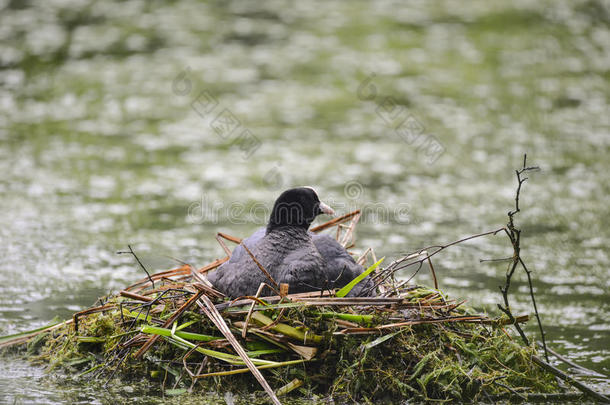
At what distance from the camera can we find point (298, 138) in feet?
37.5

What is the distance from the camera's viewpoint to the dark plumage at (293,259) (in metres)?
4.49

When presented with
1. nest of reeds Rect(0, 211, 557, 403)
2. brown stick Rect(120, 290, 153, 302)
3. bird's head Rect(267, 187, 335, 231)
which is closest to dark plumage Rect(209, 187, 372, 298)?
bird's head Rect(267, 187, 335, 231)

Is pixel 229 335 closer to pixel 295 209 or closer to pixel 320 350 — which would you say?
pixel 320 350

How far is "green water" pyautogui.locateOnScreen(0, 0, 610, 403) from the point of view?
696 centimetres

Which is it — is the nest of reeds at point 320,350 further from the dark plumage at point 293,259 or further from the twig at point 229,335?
the dark plumage at point 293,259

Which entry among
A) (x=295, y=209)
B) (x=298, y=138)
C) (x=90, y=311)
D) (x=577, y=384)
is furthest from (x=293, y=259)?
(x=298, y=138)

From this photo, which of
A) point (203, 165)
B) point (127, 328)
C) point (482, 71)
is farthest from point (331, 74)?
point (127, 328)

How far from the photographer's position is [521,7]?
1759 cm

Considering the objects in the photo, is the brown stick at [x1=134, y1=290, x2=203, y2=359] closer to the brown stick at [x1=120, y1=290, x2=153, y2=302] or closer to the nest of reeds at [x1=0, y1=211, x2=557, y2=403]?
the nest of reeds at [x1=0, y1=211, x2=557, y2=403]

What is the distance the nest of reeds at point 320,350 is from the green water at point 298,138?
30cm

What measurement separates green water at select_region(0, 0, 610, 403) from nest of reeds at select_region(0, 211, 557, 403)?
303 millimetres

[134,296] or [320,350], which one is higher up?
[134,296]

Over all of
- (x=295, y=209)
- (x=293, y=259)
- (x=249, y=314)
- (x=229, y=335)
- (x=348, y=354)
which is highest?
(x=295, y=209)

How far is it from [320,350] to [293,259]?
0.58m
